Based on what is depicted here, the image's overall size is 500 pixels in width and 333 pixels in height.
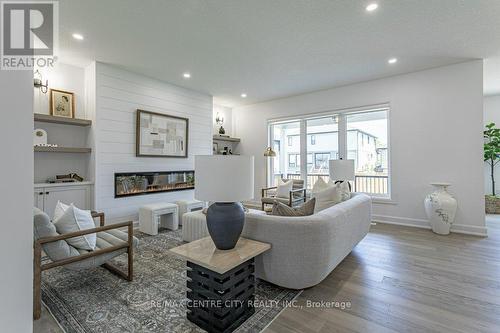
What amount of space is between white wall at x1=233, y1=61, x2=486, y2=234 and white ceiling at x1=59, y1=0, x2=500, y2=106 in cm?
32

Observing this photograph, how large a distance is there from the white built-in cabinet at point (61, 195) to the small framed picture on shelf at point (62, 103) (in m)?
1.22

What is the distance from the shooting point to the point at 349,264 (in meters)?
2.71

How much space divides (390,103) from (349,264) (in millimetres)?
3495

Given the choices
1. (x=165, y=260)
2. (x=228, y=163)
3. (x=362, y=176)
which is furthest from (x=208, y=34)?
(x=362, y=176)

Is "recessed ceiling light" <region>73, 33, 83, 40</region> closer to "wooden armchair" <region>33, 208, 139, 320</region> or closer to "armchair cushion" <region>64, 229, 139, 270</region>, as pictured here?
"wooden armchair" <region>33, 208, 139, 320</region>

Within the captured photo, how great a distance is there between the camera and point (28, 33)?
1.58 meters

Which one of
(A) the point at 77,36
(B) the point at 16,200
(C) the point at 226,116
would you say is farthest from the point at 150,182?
(B) the point at 16,200

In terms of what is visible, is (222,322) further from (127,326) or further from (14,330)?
(14,330)

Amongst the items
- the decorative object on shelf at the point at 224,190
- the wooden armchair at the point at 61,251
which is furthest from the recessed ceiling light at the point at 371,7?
the wooden armchair at the point at 61,251

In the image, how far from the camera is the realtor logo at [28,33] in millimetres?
1010

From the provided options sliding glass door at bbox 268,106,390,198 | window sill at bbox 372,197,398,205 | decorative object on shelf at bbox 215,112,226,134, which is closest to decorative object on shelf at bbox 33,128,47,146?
decorative object on shelf at bbox 215,112,226,134

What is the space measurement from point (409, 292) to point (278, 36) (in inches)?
129

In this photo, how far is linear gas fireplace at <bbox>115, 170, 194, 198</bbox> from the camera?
4.21 m

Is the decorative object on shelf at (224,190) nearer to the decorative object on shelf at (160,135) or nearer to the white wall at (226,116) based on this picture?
the decorative object on shelf at (160,135)
